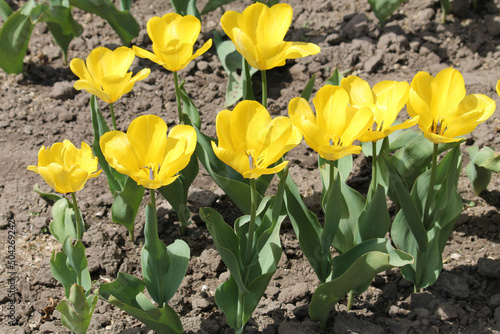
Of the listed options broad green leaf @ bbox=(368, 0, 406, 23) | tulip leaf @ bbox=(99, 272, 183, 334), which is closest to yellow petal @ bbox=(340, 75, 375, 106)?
tulip leaf @ bbox=(99, 272, 183, 334)

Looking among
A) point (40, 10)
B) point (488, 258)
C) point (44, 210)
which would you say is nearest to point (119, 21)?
point (40, 10)

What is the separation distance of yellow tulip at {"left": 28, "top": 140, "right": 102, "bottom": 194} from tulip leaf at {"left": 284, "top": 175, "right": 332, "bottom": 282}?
0.70 metres

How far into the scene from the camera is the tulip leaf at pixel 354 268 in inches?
81.1

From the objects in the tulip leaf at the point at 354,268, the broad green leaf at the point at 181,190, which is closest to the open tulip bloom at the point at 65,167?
the broad green leaf at the point at 181,190

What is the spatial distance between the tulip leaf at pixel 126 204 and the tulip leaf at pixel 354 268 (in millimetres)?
906

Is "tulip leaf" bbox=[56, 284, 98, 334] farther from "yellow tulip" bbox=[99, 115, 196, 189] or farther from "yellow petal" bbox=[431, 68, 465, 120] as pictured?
"yellow petal" bbox=[431, 68, 465, 120]

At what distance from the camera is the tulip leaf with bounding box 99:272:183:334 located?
2166mm

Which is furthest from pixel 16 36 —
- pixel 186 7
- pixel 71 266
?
pixel 71 266

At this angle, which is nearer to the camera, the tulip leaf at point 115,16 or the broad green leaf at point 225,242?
the broad green leaf at point 225,242

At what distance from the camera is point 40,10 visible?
3.76 meters

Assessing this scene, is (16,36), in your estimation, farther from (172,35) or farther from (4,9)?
(172,35)

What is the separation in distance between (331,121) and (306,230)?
1.68 feet

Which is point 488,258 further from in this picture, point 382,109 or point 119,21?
point 119,21

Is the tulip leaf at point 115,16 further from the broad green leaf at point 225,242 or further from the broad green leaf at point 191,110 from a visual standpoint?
the broad green leaf at point 225,242
